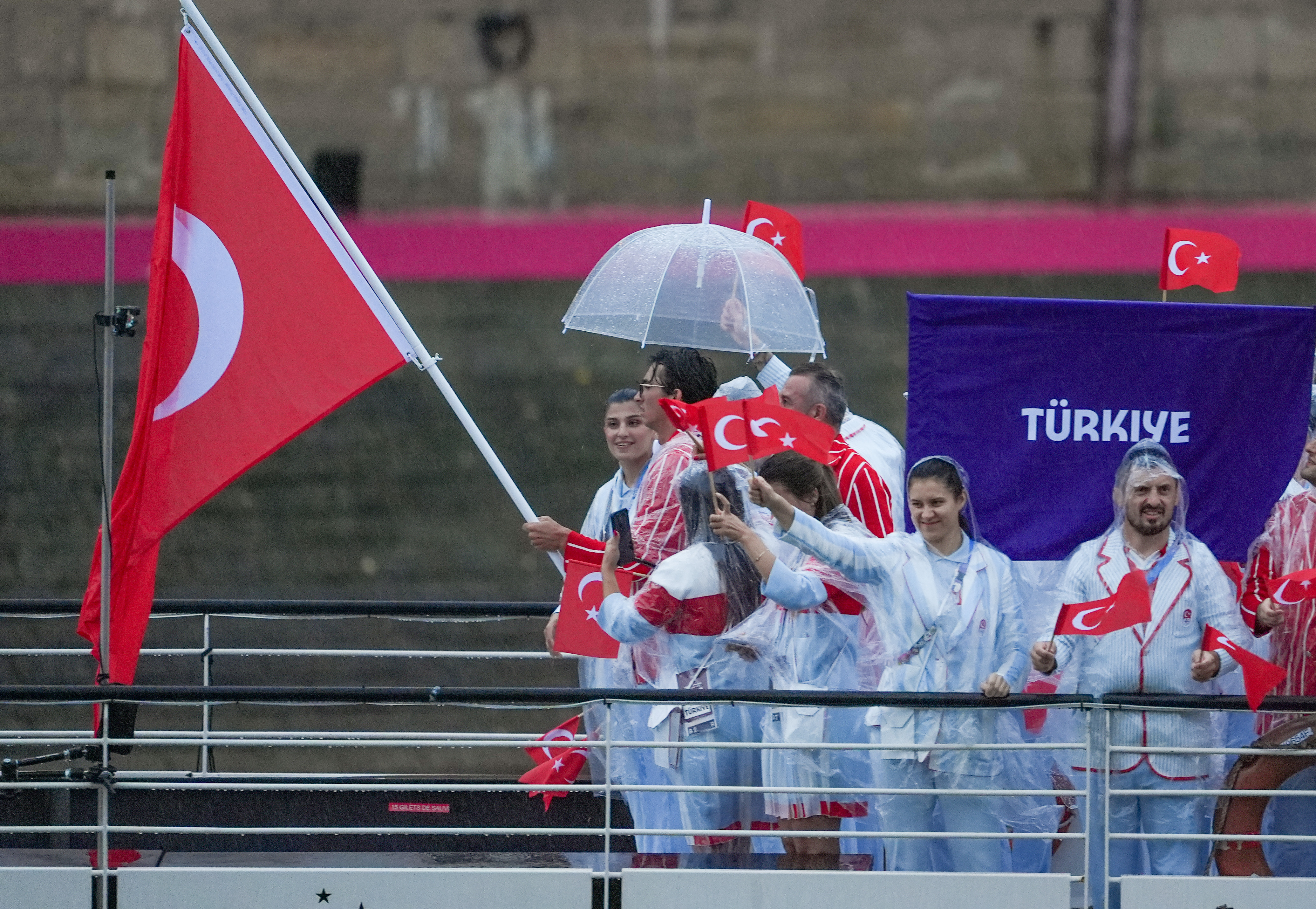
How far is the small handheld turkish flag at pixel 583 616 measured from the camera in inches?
202

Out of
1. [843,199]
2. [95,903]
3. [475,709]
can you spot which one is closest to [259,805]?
[95,903]

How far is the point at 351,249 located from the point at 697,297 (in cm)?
113

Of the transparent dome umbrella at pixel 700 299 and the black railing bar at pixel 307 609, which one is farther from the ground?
the transparent dome umbrella at pixel 700 299

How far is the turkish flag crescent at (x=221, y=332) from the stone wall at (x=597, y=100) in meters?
4.65

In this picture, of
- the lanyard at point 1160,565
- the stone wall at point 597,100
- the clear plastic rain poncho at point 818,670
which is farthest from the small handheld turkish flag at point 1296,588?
the stone wall at point 597,100

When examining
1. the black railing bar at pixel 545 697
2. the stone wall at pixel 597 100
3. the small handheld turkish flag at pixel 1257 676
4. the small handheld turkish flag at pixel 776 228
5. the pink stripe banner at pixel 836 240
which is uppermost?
the stone wall at pixel 597 100

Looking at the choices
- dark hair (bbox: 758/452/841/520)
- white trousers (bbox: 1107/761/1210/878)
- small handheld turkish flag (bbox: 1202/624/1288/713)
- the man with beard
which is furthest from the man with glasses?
small handheld turkish flag (bbox: 1202/624/1288/713)

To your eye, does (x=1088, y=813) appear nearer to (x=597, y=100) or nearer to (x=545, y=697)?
(x=545, y=697)

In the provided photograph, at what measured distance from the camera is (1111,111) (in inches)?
381

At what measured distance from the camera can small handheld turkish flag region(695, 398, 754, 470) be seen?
461cm

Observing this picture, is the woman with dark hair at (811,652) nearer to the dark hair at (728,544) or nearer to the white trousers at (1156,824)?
the dark hair at (728,544)

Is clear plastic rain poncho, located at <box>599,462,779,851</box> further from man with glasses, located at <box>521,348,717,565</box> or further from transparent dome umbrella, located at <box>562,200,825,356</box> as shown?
transparent dome umbrella, located at <box>562,200,825,356</box>

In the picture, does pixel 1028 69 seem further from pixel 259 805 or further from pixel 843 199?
pixel 259 805

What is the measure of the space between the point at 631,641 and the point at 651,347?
5.02 meters
